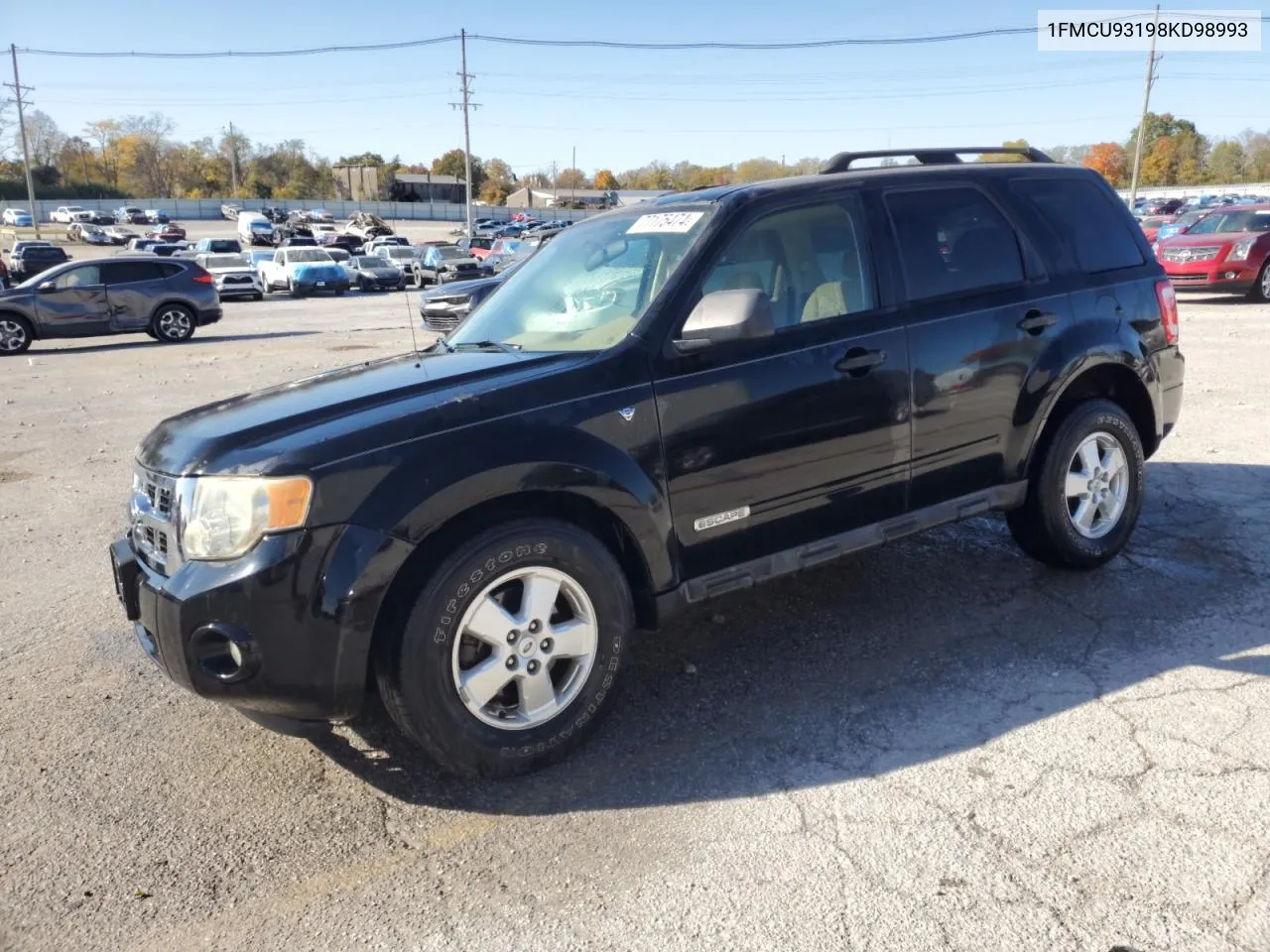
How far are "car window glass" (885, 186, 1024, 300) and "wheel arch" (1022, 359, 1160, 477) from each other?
2.04 ft

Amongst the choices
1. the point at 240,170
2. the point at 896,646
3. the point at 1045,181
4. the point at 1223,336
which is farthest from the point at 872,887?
the point at 240,170

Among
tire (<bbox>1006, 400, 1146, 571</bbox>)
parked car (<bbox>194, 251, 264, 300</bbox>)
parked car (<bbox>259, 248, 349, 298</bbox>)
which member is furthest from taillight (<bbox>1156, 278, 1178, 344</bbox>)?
parked car (<bbox>259, 248, 349, 298</bbox>)

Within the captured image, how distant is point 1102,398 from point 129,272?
1876cm

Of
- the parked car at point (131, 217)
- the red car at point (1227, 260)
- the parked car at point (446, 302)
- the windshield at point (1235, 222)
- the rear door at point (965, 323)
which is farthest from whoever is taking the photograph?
the parked car at point (131, 217)

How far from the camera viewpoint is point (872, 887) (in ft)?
8.85

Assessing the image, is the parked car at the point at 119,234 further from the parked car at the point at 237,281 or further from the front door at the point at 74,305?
the front door at the point at 74,305

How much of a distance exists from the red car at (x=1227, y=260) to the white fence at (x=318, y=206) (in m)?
76.6

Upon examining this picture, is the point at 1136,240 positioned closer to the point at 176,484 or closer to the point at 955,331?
the point at 955,331

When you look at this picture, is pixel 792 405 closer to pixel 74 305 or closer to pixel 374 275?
pixel 74 305


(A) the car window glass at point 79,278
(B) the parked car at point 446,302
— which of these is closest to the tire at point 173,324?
(A) the car window glass at point 79,278

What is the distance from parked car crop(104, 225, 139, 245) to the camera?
68.3 metres

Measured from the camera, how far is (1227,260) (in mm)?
17484

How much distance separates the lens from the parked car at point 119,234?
2689 inches

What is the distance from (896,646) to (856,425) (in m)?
0.97
